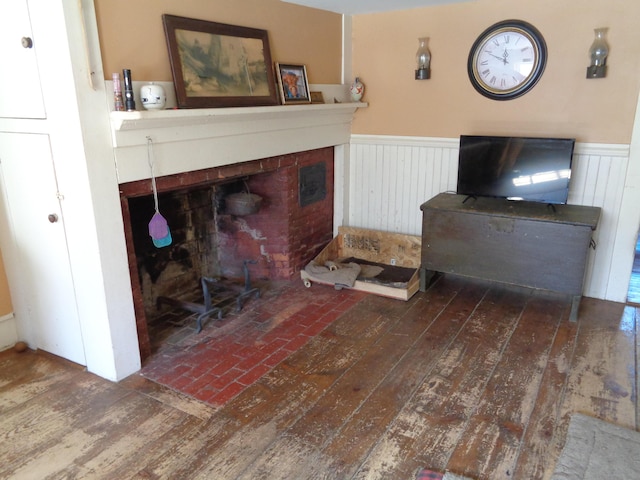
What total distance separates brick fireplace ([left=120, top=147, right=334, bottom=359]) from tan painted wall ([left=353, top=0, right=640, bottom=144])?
79cm

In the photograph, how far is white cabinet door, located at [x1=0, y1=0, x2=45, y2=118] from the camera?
7.66ft

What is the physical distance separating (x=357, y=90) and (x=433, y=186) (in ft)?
3.53

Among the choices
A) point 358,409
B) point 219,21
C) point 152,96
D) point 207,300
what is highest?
point 219,21

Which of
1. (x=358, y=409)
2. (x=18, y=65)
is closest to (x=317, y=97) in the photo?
(x=18, y=65)

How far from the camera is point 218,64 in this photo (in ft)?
9.70

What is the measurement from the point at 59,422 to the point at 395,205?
3.10m

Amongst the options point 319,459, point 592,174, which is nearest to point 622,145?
point 592,174

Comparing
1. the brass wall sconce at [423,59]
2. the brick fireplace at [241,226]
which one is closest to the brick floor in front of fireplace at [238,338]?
the brick fireplace at [241,226]

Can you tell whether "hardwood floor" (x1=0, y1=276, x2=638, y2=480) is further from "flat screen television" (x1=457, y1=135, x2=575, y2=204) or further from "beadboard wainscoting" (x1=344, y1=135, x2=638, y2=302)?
"flat screen television" (x1=457, y1=135, x2=575, y2=204)

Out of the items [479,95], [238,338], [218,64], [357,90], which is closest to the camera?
[218,64]

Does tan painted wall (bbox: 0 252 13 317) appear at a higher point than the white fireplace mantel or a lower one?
lower

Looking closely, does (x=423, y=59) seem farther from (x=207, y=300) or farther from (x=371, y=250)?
(x=207, y=300)

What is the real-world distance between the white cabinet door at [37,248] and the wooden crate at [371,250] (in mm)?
1841

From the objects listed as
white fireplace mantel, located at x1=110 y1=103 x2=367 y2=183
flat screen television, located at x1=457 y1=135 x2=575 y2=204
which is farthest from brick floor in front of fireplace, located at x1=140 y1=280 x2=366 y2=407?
flat screen television, located at x1=457 y1=135 x2=575 y2=204
